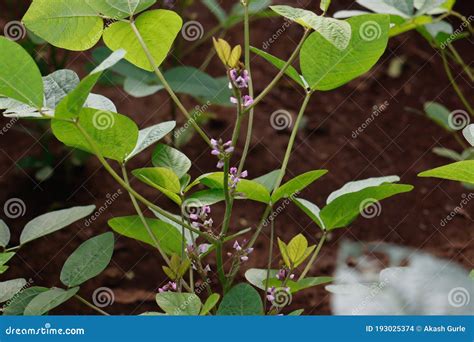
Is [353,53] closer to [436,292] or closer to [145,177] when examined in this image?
[145,177]

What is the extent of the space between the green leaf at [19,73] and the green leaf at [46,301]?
0.30m

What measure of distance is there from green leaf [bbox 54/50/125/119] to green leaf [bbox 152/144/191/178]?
0.72 ft

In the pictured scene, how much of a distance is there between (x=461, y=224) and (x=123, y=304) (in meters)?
0.83

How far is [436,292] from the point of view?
1390 millimetres

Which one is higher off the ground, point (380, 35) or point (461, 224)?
point (380, 35)

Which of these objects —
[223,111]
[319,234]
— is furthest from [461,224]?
[223,111]

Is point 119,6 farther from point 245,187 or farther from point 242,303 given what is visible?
point 242,303

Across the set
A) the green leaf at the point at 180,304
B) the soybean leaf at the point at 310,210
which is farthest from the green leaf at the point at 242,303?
the soybean leaf at the point at 310,210

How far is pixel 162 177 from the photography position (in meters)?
1.07

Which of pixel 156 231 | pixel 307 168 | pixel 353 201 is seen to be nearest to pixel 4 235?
pixel 156 231

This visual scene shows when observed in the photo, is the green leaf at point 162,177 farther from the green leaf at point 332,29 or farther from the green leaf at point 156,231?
the green leaf at point 332,29

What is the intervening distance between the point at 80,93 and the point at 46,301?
36cm

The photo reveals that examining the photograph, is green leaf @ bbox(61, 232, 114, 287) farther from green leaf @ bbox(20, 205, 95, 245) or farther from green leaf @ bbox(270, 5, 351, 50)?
green leaf @ bbox(270, 5, 351, 50)

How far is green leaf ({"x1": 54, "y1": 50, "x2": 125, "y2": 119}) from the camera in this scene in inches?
34.7
